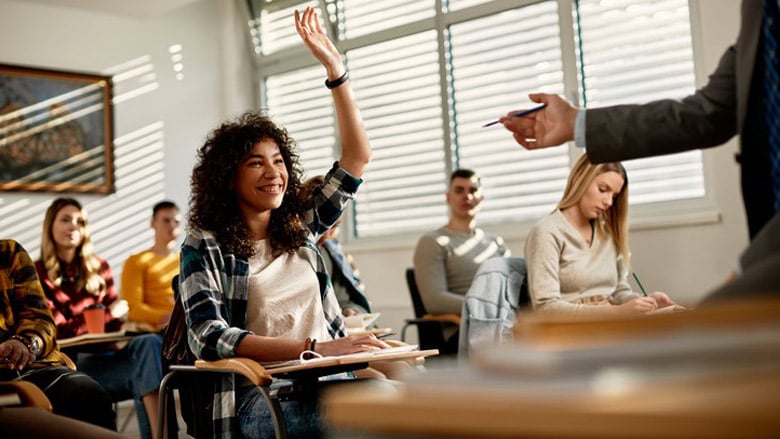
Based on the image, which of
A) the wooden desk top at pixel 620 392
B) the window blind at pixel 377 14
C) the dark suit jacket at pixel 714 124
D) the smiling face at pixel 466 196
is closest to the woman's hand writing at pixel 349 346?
the dark suit jacket at pixel 714 124

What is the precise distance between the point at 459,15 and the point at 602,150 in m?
5.21

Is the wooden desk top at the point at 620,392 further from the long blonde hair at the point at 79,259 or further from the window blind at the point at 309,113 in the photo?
the window blind at the point at 309,113

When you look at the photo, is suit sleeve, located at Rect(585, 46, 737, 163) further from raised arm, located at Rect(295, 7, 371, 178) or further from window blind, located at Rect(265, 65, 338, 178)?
window blind, located at Rect(265, 65, 338, 178)

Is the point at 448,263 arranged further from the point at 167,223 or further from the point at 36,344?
the point at 36,344

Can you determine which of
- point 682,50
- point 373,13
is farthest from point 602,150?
point 373,13

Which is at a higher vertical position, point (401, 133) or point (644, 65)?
point (644, 65)

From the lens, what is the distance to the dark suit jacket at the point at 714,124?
1099mm

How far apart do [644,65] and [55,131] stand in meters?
4.27

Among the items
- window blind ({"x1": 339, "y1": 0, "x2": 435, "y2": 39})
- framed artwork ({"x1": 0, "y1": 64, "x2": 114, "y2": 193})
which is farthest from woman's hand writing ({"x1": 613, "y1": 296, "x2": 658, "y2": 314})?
framed artwork ({"x1": 0, "y1": 64, "x2": 114, "y2": 193})

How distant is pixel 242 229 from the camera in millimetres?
2654

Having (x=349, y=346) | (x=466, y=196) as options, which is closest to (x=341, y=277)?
(x=466, y=196)

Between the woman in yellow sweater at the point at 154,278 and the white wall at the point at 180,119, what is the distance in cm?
119

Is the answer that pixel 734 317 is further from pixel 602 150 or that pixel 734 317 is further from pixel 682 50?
pixel 682 50

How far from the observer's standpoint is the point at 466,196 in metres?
5.21
